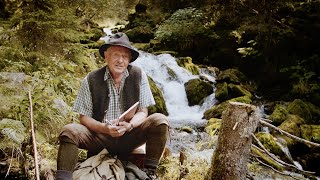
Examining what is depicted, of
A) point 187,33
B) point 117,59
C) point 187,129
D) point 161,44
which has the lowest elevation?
point 187,129

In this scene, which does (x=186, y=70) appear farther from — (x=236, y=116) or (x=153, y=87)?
(x=236, y=116)

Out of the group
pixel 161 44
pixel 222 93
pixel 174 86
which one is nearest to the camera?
pixel 222 93

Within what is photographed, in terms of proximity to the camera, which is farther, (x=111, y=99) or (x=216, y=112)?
(x=216, y=112)

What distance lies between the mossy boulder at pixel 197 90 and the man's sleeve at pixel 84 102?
8616 millimetres

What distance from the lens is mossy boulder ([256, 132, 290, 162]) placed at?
712 cm

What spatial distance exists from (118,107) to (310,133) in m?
Answer: 6.47

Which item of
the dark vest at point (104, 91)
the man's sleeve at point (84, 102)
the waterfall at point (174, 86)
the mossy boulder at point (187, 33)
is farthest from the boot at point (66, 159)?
the mossy boulder at point (187, 33)

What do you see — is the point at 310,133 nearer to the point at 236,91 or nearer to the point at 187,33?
the point at 236,91

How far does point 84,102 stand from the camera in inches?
126

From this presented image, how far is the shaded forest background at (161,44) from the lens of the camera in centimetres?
441

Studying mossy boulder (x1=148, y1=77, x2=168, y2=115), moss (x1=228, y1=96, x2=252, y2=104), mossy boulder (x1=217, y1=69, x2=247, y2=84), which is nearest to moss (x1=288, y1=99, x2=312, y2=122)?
moss (x1=228, y1=96, x2=252, y2=104)

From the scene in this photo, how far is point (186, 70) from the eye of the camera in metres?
13.3

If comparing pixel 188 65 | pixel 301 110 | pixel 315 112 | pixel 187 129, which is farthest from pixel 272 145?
pixel 188 65

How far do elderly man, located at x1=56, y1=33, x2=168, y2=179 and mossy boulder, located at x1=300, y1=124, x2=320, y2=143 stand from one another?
591 centimetres
